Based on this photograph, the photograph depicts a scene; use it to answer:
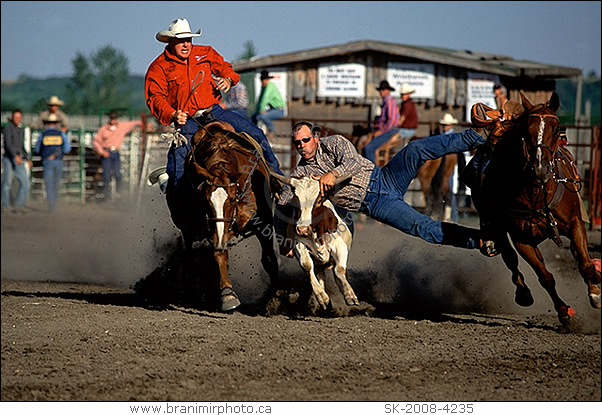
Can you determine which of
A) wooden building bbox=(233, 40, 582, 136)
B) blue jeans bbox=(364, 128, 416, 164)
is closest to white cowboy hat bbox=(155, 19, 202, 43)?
blue jeans bbox=(364, 128, 416, 164)

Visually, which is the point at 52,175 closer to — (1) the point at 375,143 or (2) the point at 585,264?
(1) the point at 375,143

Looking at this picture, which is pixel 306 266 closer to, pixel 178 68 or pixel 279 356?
pixel 279 356

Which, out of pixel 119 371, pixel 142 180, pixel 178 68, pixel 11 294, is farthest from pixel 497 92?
pixel 119 371

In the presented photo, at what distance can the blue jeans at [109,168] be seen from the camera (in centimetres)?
1639

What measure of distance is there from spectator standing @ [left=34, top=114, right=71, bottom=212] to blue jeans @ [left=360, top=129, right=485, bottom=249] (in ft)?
31.0

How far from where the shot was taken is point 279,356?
17.5 feet

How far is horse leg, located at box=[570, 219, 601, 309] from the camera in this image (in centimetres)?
593

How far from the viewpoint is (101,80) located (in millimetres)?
55188

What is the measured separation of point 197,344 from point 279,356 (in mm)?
634

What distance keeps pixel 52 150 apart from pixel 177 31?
28.2ft

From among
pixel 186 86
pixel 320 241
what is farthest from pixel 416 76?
pixel 320 241

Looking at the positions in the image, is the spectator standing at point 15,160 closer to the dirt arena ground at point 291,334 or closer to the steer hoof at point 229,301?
the dirt arena ground at point 291,334

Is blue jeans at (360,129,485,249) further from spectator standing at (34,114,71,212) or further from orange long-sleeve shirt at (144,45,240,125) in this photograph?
spectator standing at (34,114,71,212)

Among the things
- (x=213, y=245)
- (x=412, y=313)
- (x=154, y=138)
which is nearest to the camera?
(x=213, y=245)
